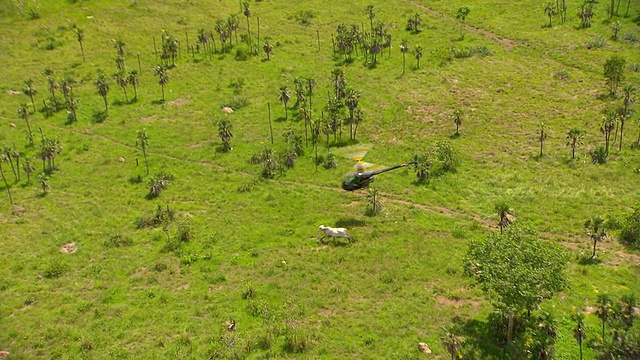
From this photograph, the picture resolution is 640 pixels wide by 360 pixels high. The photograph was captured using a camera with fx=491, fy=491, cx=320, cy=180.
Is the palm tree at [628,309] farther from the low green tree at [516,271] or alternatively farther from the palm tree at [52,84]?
the palm tree at [52,84]

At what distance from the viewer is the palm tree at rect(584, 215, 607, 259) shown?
6581 cm

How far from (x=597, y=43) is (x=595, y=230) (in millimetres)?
92828

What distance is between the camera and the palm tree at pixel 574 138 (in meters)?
92.9

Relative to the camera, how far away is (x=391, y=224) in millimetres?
76875

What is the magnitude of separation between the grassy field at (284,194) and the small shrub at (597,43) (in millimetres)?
1719

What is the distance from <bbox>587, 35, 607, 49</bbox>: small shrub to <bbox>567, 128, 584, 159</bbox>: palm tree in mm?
49504

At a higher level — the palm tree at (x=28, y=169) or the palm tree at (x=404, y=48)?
the palm tree at (x=404, y=48)

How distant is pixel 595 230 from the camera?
217 feet

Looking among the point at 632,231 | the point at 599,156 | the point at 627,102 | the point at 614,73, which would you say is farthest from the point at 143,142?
the point at 614,73

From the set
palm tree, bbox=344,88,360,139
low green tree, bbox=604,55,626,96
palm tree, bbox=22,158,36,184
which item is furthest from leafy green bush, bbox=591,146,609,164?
palm tree, bbox=22,158,36,184

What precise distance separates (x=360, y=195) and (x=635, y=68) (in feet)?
282

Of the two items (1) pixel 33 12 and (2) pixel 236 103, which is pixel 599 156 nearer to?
(2) pixel 236 103

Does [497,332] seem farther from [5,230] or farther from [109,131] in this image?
[109,131]

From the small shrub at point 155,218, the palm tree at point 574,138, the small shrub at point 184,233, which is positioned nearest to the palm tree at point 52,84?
the small shrub at point 155,218
